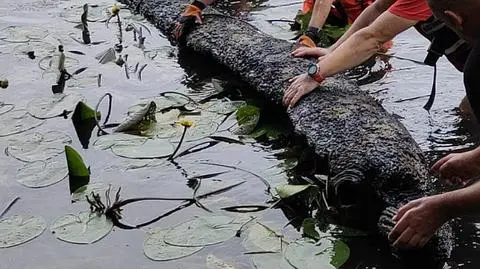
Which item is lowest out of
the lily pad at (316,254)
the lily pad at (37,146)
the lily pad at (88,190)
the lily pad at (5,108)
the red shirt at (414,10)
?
the lily pad at (5,108)

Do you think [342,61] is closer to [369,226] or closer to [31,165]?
[369,226]

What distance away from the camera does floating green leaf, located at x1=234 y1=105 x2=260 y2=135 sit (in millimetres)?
3740

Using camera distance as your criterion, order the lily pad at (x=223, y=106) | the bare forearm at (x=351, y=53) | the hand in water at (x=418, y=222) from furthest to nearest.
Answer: the lily pad at (x=223, y=106), the bare forearm at (x=351, y=53), the hand in water at (x=418, y=222)

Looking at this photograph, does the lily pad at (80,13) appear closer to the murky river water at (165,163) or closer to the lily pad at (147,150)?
the murky river water at (165,163)

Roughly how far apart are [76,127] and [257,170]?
1.02 metres

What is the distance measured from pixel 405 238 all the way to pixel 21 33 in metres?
3.58

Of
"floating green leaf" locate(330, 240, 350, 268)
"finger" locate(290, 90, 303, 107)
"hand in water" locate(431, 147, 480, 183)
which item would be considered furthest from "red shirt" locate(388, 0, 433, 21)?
"floating green leaf" locate(330, 240, 350, 268)

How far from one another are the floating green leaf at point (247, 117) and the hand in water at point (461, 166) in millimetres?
1184

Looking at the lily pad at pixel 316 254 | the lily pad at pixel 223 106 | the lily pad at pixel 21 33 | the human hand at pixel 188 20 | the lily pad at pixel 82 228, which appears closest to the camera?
the lily pad at pixel 316 254

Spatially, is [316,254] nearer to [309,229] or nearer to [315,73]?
[309,229]

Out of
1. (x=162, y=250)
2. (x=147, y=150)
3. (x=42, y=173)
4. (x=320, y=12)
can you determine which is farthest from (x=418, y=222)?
(x=320, y=12)

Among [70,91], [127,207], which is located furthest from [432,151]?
[70,91]

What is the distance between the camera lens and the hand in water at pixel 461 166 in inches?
105

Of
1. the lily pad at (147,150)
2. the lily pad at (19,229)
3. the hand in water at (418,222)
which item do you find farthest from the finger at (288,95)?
the lily pad at (19,229)
